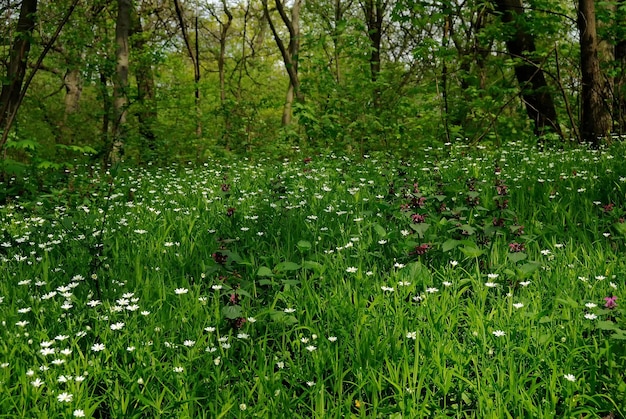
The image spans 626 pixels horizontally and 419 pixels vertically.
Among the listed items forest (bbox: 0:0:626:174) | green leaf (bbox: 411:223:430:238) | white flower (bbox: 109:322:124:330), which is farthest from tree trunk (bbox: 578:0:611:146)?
white flower (bbox: 109:322:124:330)

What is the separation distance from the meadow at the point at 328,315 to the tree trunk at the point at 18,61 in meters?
2.61

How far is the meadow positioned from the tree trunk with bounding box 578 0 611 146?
345 cm

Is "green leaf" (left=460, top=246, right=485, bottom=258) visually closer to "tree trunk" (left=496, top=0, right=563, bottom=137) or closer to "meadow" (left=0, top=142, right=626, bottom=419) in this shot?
"meadow" (left=0, top=142, right=626, bottom=419)

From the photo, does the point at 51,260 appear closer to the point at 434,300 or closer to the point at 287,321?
the point at 287,321

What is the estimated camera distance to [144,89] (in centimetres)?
1359

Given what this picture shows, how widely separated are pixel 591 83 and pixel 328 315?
6.75m

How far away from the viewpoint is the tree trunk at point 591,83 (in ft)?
23.1

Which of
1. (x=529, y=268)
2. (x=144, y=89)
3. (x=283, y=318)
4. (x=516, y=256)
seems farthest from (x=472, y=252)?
(x=144, y=89)

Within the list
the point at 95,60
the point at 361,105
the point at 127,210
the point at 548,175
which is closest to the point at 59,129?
the point at 95,60

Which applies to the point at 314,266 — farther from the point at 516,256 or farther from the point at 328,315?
the point at 516,256

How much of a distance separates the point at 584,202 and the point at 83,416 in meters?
3.95

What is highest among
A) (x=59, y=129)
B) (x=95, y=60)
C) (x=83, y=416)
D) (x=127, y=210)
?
(x=95, y=60)

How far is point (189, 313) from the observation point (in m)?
2.61

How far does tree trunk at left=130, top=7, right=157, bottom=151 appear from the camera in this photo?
1096cm
